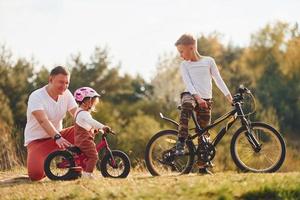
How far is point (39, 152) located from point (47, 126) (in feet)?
2.06

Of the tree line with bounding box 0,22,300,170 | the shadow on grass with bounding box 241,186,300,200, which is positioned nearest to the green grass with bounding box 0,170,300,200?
the shadow on grass with bounding box 241,186,300,200

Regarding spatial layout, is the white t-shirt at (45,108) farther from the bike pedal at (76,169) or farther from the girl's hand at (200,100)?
the girl's hand at (200,100)

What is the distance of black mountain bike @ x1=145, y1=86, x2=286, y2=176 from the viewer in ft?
32.2

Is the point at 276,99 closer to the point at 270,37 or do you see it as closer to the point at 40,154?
the point at 270,37

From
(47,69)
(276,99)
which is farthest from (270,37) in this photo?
(47,69)

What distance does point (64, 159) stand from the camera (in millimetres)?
9953

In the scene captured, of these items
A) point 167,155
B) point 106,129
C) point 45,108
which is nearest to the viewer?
point 106,129

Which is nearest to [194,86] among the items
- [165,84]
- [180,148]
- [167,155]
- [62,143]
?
[180,148]

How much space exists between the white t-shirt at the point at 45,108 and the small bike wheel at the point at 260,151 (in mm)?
2756

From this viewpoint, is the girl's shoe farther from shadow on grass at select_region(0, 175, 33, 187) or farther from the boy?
the boy

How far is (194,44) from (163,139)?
1558 millimetres

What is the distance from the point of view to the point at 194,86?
33.0 feet

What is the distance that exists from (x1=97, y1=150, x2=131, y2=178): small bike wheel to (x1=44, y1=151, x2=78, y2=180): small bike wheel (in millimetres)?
513

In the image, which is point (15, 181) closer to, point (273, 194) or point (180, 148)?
point (180, 148)
